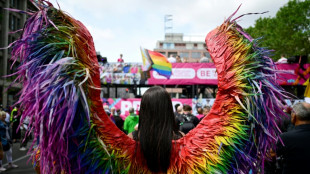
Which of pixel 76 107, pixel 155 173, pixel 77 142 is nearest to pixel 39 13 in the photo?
pixel 76 107

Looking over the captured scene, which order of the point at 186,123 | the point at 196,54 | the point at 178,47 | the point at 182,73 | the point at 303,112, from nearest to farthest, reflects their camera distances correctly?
the point at 303,112
the point at 186,123
the point at 182,73
the point at 196,54
the point at 178,47

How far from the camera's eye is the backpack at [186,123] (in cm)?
523

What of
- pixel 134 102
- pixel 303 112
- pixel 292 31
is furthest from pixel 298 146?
pixel 292 31

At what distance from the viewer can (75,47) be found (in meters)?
1.56

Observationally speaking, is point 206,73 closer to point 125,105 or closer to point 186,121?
point 125,105

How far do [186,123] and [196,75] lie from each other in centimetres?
694

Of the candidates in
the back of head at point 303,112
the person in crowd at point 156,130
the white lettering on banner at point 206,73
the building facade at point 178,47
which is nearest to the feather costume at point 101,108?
the person in crowd at point 156,130

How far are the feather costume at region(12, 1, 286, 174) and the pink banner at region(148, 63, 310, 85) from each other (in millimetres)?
10157

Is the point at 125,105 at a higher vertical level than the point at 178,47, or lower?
lower

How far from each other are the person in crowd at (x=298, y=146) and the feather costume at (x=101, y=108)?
3.82ft

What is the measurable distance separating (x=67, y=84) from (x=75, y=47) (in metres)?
0.26

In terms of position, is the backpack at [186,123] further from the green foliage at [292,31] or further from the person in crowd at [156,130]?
the green foliage at [292,31]

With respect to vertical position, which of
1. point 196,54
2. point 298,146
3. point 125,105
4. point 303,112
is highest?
point 196,54

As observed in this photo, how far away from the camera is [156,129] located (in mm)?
1617
